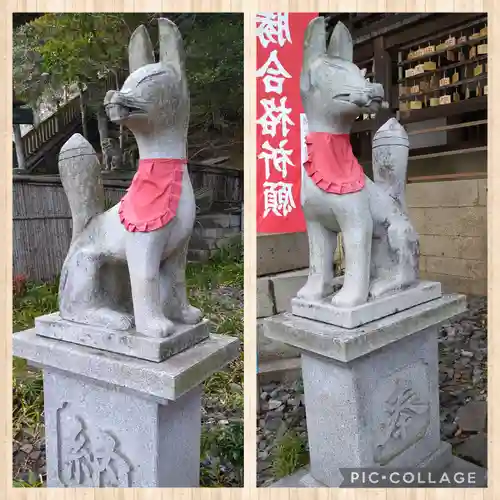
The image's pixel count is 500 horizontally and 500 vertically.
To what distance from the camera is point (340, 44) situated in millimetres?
1408

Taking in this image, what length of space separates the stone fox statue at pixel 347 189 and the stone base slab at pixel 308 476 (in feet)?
2.27

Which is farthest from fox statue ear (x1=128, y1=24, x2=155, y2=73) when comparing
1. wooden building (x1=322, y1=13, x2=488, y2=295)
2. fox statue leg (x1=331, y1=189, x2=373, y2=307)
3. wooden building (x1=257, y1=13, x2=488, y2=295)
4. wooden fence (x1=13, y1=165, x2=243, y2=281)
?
wooden building (x1=322, y1=13, x2=488, y2=295)

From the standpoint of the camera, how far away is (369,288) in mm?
1498

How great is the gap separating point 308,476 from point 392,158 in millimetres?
1157

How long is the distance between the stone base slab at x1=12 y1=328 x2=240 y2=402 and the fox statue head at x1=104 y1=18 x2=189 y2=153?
576 millimetres

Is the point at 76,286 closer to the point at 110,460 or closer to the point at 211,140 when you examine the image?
the point at 110,460

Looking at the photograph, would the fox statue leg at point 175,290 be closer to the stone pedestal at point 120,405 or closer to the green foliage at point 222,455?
the stone pedestal at point 120,405

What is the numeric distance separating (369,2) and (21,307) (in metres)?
1.96

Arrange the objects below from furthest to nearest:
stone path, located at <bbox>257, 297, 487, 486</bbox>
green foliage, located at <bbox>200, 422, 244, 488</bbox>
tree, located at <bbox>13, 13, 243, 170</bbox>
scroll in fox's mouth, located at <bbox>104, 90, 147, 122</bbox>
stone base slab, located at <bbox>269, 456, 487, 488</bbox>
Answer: stone path, located at <bbox>257, 297, 487, 486</bbox> → green foliage, located at <bbox>200, 422, 244, 488</bbox> → tree, located at <bbox>13, 13, 243, 170</bbox> → stone base slab, located at <bbox>269, 456, 487, 488</bbox> → scroll in fox's mouth, located at <bbox>104, 90, 147, 122</bbox>

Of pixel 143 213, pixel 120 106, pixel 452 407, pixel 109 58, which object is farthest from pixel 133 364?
pixel 452 407

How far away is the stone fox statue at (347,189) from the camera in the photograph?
1.37 meters

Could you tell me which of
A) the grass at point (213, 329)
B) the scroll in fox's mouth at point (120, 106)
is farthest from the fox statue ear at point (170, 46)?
the grass at point (213, 329)

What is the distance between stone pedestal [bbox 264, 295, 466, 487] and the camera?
1404mm

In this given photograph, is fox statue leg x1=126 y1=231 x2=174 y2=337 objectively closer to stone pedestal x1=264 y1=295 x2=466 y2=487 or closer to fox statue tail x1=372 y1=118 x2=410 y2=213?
stone pedestal x1=264 y1=295 x2=466 y2=487
